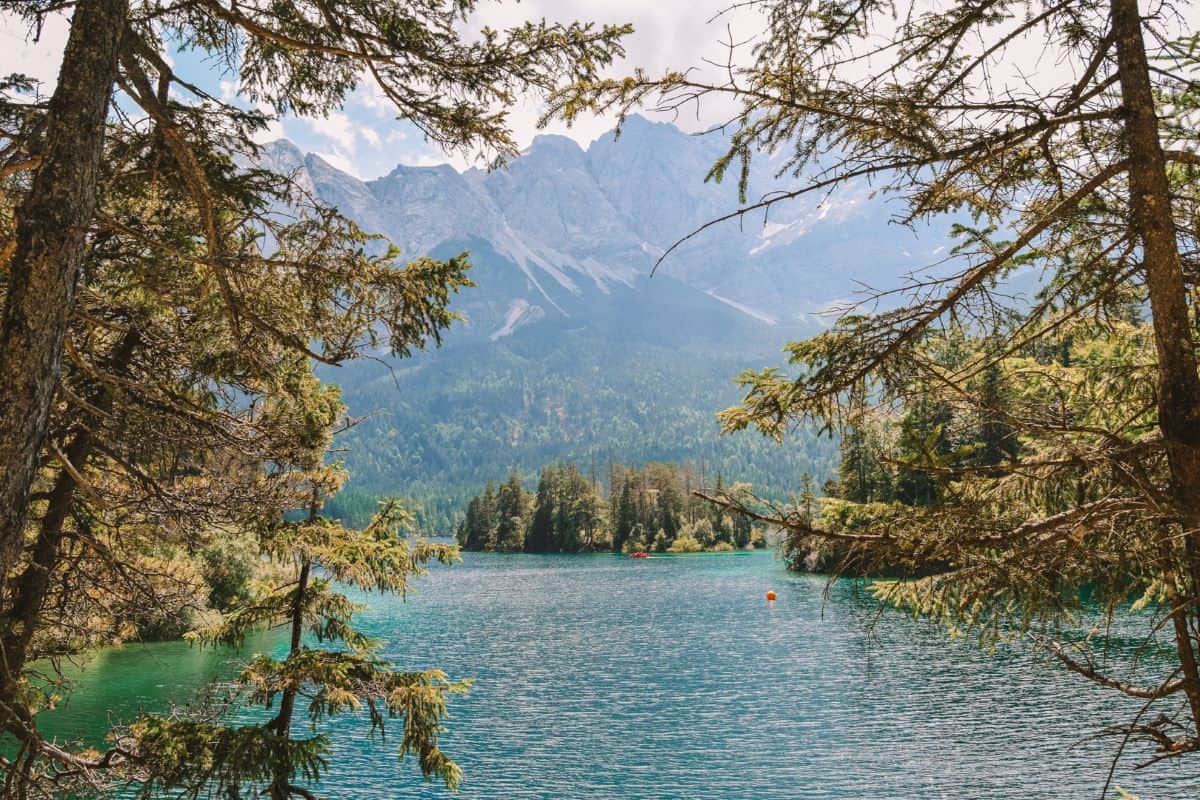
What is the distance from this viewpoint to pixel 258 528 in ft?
27.0

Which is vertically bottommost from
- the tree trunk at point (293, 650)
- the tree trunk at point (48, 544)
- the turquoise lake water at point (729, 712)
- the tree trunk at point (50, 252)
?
the turquoise lake water at point (729, 712)

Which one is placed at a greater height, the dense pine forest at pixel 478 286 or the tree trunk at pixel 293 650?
the dense pine forest at pixel 478 286

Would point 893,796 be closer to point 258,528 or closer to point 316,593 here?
point 316,593

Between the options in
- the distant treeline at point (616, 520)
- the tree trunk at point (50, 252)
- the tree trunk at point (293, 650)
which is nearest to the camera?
the tree trunk at point (50, 252)

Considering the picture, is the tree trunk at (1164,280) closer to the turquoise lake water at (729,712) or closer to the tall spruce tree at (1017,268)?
the tall spruce tree at (1017,268)

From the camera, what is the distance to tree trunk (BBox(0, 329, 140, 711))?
579 centimetres

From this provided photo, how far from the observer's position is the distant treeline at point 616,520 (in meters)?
97.8

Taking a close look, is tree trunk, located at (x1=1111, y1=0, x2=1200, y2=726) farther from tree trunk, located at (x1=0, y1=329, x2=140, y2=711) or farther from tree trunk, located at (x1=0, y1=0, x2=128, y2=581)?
tree trunk, located at (x1=0, y1=329, x2=140, y2=711)

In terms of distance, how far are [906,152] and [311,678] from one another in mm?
8023

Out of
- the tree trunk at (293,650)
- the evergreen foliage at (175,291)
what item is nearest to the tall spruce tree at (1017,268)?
the evergreen foliage at (175,291)

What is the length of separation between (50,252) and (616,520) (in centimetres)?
10088

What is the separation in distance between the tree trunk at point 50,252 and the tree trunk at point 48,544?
2320 millimetres

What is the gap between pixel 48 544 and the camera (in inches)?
243

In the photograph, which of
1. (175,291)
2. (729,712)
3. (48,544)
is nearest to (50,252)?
(175,291)
